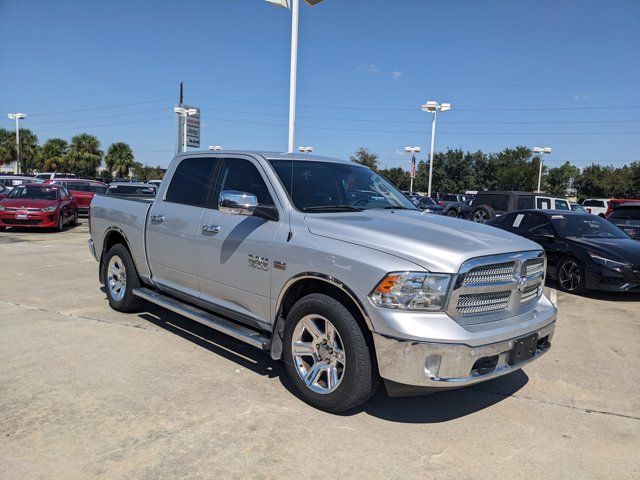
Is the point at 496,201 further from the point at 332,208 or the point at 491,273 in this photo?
the point at 491,273

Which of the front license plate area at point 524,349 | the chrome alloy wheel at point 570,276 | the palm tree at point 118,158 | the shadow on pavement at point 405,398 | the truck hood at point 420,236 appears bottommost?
the shadow on pavement at point 405,398

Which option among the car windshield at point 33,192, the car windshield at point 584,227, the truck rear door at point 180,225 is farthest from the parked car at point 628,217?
the car windshield at point 33,192

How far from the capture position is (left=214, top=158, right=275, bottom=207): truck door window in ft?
14.6

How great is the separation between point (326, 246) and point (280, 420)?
1278 millimetres

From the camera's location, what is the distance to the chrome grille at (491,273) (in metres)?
3.40

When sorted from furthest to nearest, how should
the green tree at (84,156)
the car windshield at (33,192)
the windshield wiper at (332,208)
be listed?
1. the green tree at (84,156)
2. the car windshield at (33,192)
3. the windshield wiper at (332,208)

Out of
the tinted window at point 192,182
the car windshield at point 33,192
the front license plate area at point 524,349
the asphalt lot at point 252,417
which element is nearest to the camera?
the asphalt lot at point 252,417

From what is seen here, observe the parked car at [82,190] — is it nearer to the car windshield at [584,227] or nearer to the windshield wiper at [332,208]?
the car windshield at [584,227]

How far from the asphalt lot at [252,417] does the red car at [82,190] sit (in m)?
17.4

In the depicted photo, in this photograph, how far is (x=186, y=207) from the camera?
513 centimetres

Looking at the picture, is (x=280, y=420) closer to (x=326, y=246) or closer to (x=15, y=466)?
(x=326, y=246)

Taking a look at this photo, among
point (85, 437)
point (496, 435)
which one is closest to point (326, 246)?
point (496, 435)

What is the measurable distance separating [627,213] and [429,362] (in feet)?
42.2

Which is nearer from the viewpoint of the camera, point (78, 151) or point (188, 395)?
point (188, 395)
